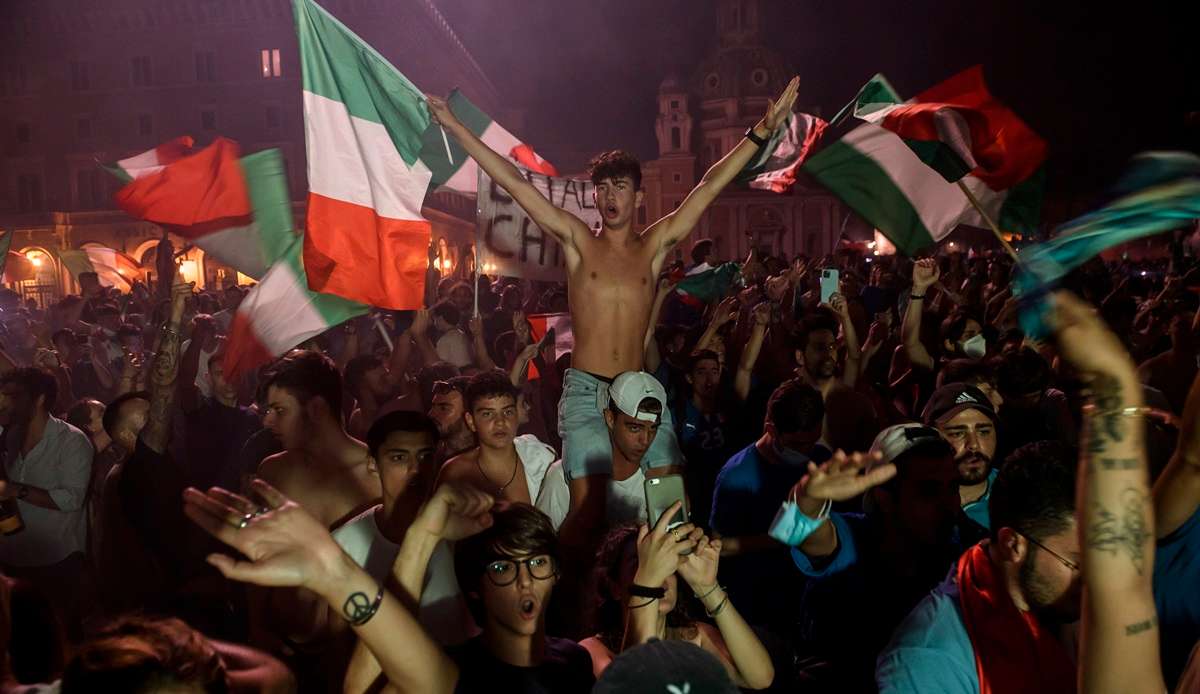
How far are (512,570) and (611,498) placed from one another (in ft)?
5.24

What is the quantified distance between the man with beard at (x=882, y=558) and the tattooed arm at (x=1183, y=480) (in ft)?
2.71

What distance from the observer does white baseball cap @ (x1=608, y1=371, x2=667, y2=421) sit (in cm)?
402

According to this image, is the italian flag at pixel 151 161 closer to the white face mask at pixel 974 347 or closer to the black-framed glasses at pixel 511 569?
the black-framed glasses at pixel 511 569

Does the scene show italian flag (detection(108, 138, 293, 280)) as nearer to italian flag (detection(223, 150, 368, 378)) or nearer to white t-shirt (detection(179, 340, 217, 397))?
italian flag (detection(223, 150, 368, 378))

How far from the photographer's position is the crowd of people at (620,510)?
191 centimetres

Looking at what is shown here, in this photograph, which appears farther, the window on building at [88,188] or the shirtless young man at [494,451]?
the window on building at [88,188]

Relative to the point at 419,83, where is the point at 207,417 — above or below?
below

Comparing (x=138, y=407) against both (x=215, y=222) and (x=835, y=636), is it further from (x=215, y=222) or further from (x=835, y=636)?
(x=835, y=636)

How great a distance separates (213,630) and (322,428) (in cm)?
99

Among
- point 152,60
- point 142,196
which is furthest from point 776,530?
point 152,60

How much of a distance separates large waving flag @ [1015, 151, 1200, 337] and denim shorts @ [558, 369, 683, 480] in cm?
260

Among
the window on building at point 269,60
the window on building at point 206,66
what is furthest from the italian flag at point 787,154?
the window on building at point 206,66

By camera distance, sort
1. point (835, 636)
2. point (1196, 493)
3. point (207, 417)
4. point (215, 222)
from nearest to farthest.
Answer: point (1196, 493), point (835, 636), point (207, 417), point (215, 222)

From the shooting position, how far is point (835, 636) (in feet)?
10.5
